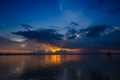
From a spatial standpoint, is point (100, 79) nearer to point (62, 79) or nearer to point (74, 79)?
point (74, 79)

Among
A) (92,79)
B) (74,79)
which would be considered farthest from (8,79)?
(92,79)

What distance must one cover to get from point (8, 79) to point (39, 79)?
6.28 metres

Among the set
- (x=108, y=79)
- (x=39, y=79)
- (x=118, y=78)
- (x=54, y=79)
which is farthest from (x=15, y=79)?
(x=118, y=78)

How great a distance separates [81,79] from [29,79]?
1037 cm

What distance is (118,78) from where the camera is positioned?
3459 cm

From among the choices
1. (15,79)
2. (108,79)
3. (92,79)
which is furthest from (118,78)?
(15,79)

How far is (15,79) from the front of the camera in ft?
111

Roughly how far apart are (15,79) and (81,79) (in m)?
13.2

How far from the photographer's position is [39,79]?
33531 millimetres

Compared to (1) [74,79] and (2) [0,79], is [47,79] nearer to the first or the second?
(1) [74,79]

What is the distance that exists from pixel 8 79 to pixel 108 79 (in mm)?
20163

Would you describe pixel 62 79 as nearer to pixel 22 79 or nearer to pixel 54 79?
pixel 54 79

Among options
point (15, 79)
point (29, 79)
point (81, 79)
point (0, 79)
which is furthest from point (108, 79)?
point (0, 79)

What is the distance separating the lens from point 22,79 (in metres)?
33.6
